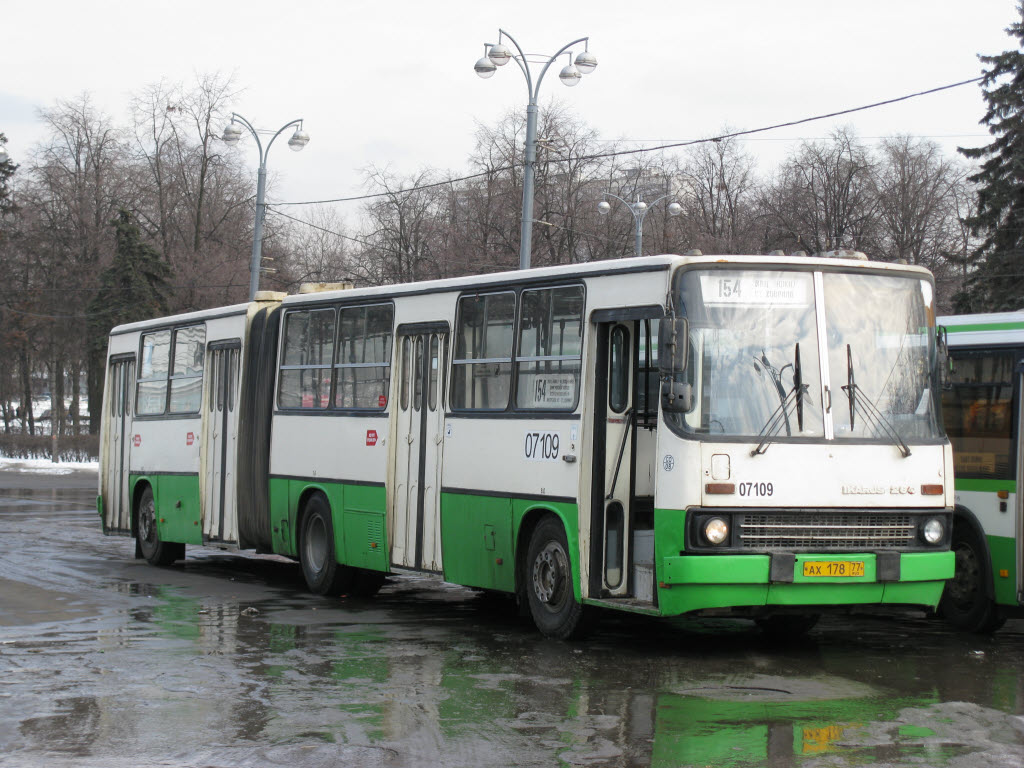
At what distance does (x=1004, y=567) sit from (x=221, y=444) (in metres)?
9.17

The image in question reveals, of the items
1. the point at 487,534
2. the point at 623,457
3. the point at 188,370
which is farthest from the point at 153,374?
the point at 623,457

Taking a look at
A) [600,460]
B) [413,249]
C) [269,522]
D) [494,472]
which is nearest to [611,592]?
[600,460]

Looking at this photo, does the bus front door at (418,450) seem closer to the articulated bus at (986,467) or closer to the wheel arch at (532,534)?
the wheel arch at (532,534)

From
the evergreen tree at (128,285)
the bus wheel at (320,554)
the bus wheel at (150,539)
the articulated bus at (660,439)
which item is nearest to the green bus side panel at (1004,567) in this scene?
the articulated bus at (660,439)

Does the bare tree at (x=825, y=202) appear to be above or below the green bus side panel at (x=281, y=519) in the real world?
above

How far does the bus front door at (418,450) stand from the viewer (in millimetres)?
13312

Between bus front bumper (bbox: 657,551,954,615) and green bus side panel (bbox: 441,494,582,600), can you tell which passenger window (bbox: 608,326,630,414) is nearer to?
green bus side panel (bbox: 441,494,582,600)

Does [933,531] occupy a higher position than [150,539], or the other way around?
[933,531]

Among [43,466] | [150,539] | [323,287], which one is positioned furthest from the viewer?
[43,466]

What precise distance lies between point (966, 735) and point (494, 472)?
205 inches

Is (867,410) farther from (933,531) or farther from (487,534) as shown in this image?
(487,534)

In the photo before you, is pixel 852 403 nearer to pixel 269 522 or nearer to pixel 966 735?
pixel 966 735

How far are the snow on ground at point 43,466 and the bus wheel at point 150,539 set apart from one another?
87.2 feet

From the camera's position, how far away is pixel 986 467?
1221cm
